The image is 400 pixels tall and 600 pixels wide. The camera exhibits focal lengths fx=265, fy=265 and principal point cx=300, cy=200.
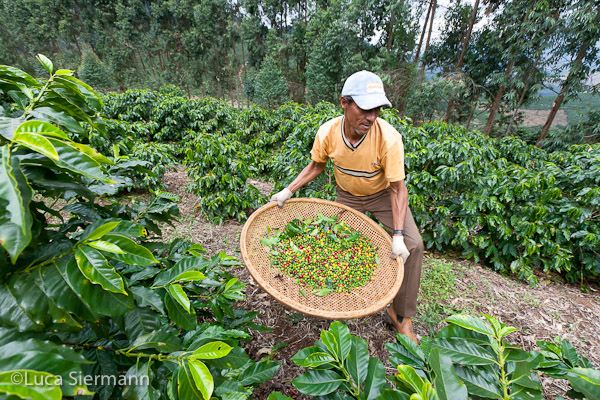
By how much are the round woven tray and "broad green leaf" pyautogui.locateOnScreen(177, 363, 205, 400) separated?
2.68 feet

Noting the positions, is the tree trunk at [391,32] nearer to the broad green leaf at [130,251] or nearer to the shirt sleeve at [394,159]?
the shirt sleeve at [394,159]

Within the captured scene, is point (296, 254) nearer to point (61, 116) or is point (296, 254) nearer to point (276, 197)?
point (276, 197)

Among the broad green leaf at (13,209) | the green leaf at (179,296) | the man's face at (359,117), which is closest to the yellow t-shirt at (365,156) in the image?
the man's face at (359,117)

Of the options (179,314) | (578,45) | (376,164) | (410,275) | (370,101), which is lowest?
(410,275)

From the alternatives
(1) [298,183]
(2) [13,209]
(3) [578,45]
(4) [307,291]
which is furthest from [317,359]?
(3) [578,45]

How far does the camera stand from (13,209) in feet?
1.45

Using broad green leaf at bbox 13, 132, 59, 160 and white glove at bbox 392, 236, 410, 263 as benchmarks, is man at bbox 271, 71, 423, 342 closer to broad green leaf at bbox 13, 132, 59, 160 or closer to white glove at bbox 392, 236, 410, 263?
white glove at bbox 392, 236, 410, 263

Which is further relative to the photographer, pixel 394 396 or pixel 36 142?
pixel 394 396

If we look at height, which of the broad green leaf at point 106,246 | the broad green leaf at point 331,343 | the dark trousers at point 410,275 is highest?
the broad green leaf at point 106,246

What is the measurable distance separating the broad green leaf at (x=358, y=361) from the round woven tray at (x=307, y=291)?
0.54m

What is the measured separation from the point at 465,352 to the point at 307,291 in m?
1.17

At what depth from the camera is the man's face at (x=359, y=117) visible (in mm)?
1663

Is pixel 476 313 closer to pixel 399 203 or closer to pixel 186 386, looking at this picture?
pixel 399 203

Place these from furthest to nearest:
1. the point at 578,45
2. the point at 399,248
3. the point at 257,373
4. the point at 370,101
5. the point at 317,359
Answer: the point at 578,45, the point at 399,248, the point at 370,101, the point at 257,373, the point at 317,359
